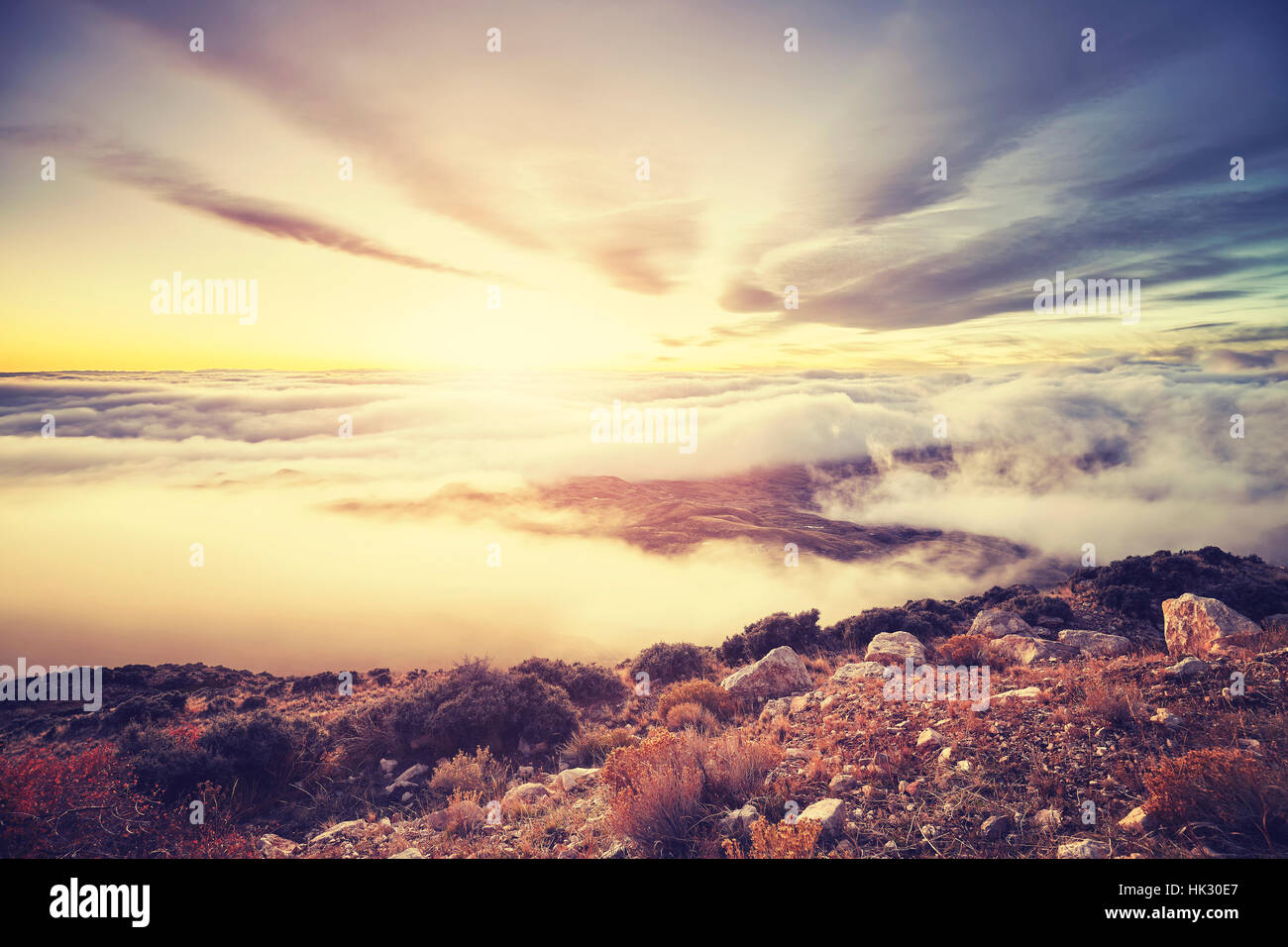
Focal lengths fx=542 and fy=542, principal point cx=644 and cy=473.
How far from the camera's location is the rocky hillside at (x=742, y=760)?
4.55 metres

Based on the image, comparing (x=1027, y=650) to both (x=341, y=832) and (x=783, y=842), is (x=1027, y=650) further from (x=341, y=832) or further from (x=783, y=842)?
(x=341, y=832)

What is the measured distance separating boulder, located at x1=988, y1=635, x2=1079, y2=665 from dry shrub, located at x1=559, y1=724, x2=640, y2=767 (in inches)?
260

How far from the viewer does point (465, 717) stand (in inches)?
362

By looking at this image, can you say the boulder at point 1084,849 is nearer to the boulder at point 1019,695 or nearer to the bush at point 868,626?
the boulder at point 1019,695

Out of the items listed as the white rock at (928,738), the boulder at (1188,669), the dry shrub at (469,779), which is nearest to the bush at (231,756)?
the dry shrub at (469,779)

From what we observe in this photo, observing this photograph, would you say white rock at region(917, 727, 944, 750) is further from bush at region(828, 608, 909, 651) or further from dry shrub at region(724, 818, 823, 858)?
bush at region(828, 608, 909, 651)

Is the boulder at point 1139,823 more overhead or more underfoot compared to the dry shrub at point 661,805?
more overhead

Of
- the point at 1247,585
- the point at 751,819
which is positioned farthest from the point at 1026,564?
the point at 751,819

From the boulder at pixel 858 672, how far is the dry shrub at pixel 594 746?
380cm

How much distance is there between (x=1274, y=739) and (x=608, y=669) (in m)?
10.2

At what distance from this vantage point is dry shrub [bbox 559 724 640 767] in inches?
331

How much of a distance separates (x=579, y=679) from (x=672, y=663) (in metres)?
2.23

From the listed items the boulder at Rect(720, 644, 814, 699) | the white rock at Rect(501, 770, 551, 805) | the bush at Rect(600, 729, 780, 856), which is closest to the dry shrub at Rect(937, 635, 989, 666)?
the boulder at Rect(720, 644, 814, 699)
